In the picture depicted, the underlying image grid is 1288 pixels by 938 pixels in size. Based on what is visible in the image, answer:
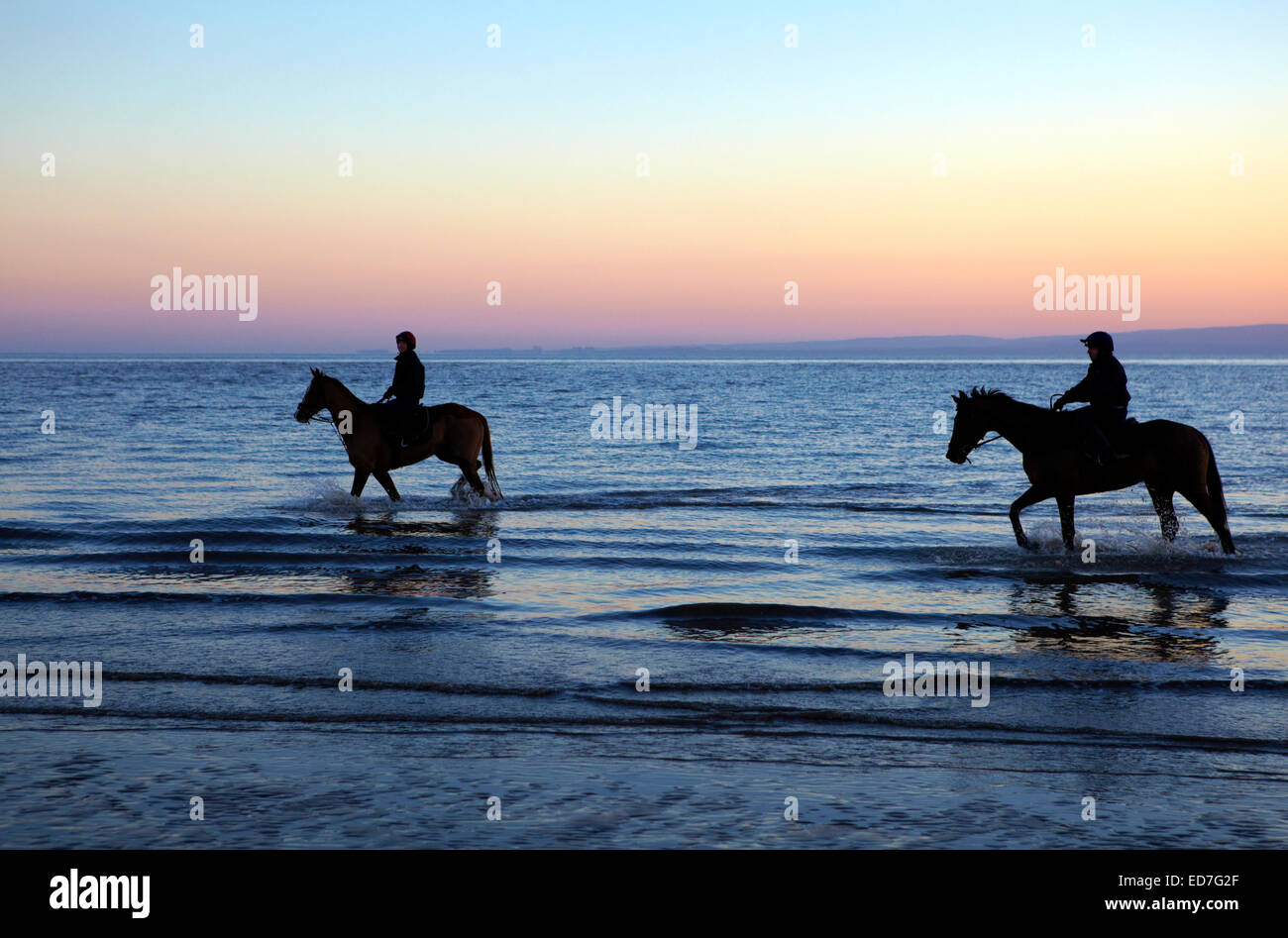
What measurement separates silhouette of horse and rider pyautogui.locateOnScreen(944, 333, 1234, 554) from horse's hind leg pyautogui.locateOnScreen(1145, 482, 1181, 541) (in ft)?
0.09

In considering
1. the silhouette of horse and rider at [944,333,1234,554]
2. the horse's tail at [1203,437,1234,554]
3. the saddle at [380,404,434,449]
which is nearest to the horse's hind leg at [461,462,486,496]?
the saddle at [380,404,434,449]

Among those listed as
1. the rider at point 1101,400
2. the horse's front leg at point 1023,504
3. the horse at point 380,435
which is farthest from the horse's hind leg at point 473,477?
the rider at point 1101,400

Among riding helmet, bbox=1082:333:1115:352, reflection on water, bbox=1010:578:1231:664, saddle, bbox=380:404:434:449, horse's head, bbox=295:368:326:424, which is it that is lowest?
reflection on water, bbox=1010:578:1231:664

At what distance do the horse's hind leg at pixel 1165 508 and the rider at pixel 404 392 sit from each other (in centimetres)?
1058

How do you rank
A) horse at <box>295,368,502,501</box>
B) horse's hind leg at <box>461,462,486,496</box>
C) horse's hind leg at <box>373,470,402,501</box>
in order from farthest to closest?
horse's hind leg at <box>461,462,486,496</box>
horse's hind leg at <box>373,470,402,501</box>
horse at <box>295,368,502,501</box>

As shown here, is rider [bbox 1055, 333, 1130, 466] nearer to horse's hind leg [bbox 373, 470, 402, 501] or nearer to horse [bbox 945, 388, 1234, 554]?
horse [bbox 945, 388, 1234, 554]

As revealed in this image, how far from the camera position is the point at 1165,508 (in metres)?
14.8

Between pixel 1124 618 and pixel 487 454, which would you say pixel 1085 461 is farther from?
pixel 487 454

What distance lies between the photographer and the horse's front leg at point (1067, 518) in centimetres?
1429

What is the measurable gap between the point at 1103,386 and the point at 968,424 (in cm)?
164

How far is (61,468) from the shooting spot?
81.8 feet

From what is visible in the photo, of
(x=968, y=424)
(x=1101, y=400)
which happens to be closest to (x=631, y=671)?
(x=968, y=424)

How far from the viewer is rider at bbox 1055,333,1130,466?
13953mm
